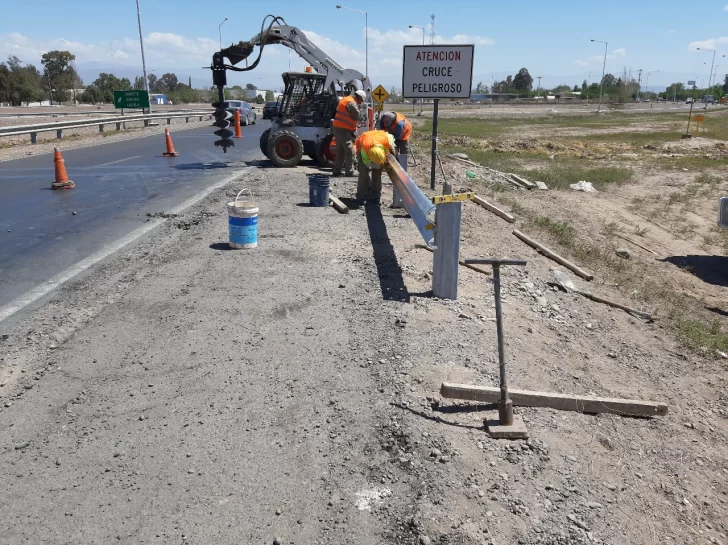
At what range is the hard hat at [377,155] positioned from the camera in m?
9.39

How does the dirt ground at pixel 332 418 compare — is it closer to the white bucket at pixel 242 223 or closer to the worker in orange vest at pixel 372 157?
the white bucket at pixel 242 223

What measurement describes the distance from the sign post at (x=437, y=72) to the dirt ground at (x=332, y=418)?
6.28 meters

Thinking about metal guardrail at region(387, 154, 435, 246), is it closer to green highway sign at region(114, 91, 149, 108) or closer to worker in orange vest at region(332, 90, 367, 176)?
worker in orange vest at region(332, 90, 367, 176)

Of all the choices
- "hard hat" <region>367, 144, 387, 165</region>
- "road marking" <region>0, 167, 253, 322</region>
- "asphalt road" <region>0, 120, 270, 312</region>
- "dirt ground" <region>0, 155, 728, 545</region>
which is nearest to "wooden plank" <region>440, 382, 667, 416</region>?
"dirt ground" <region>0, 155, 728, 545</region>

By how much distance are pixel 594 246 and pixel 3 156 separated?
19.3 metres

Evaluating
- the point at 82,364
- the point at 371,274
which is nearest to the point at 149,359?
the point at 82,364

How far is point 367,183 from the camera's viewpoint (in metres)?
11.3

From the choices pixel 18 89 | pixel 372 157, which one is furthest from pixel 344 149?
pixel 18 89

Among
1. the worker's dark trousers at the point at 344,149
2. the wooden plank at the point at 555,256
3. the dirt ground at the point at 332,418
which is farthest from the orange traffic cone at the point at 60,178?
the wooden plank at the point at 555,256

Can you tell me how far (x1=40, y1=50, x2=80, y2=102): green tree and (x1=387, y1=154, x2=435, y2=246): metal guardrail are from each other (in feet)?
321

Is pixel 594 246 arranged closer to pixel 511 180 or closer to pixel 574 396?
pixel 511 180

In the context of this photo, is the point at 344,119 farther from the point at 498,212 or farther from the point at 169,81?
the point at 169,81

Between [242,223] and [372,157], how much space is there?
2.43 meters

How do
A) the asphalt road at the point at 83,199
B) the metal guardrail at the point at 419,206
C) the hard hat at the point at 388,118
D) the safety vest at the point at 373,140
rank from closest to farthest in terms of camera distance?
the metal guardrail at the point at 419,206
the asphalt road at the point at 83,199
the safety vest at the point at 373,140
the hard hat at the point at 388,118
